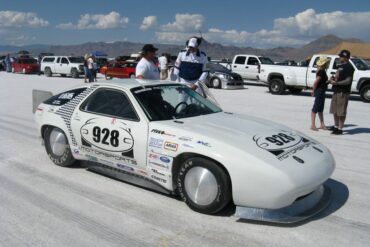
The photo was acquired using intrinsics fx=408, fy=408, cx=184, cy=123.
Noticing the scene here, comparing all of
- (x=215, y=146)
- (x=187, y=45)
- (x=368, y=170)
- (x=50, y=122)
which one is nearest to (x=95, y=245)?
(x=215, y=146)

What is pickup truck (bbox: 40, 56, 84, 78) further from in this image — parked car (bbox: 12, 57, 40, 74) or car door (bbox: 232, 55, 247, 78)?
car door (bbox: 232, 55, 247, 78)

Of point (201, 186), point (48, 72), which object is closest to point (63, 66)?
point (48, 72)

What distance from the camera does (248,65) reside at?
23.5m

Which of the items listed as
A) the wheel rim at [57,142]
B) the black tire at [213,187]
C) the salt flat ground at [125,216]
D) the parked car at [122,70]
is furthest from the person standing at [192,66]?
the parked car at [122,70]

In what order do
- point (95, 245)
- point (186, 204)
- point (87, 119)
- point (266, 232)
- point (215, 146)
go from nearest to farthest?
1. point (95, 245)
2. point (266, 232)
3. point (215, 146)
4. point (186, 204)
5. point (87, 119)

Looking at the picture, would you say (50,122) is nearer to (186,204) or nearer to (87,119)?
(87,119)

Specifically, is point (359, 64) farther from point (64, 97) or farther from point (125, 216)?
point (125, 216)

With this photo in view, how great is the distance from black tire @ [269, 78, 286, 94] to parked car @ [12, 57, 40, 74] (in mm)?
23076

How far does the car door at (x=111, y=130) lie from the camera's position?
4898mm

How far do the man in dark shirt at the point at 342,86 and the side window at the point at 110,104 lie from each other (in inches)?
206

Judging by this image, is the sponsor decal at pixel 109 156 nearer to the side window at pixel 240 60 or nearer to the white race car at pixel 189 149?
the white race car at pixel 189 149

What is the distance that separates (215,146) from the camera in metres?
4.25

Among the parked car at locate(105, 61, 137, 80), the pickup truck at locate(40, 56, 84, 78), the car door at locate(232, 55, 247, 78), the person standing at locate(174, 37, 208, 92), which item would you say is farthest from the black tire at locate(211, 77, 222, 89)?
the person standing at locate(174, 37, 208, 92)

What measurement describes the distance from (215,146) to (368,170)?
315cm
